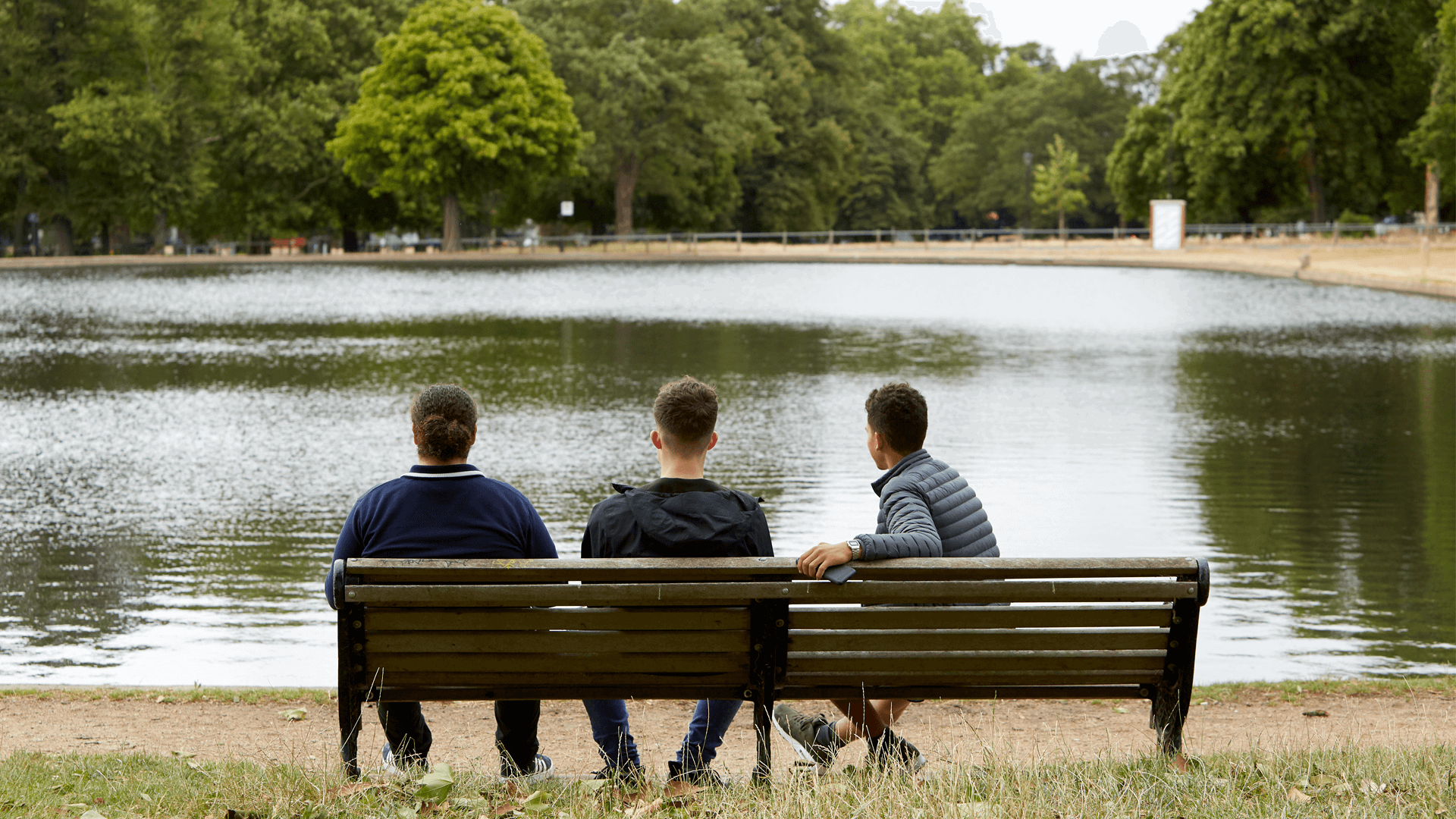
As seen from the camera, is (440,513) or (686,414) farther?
(440,513)

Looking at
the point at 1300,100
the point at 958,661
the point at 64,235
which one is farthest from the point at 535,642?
the point at 64,235

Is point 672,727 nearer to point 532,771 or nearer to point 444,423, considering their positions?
point 532,771

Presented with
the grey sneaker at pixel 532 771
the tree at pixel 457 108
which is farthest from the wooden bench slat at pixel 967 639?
the tree at pixel 457 108

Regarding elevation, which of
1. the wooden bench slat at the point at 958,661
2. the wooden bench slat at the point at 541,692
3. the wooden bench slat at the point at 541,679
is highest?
the wooden bench slat at the point at 958,661

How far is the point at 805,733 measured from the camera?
4480mm

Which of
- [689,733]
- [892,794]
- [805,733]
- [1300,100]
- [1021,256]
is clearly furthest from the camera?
[1300,100]

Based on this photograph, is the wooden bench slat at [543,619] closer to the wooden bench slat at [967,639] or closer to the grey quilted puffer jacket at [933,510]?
the wooden bench slat at [967,639]

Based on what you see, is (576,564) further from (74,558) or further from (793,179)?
(793,179)

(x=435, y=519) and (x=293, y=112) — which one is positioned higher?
(x=293, y=112)

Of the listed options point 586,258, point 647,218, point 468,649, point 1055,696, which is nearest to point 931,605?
point 1055,696

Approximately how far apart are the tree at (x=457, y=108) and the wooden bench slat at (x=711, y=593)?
202 feet

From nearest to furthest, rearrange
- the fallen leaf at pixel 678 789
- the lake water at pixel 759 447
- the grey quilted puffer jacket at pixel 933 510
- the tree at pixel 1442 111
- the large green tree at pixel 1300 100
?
the fallen leaf at pixel 678 789 → the grey quilted puffer jacket at pixel 933 510 → the lake water at pixel 759 447 → the tree at pixel 1442 111 → the large green tree at pixel 1300 100

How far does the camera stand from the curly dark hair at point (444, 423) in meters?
4.17

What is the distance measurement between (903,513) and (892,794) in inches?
35.0
